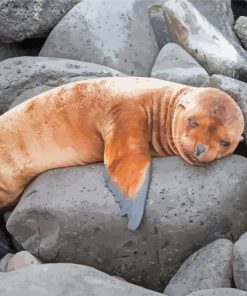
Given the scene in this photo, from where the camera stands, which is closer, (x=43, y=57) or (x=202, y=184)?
(x=202, y=184)

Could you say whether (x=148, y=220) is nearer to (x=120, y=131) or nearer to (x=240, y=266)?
(x=120, y=131)

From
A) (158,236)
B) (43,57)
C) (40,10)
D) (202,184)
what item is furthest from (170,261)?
(40,10)

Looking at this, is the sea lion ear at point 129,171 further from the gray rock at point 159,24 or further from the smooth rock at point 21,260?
the gray rock at point 159,24

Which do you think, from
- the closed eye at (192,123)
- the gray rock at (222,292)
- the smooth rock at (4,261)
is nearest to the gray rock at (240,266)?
the gray rock at (222,292)

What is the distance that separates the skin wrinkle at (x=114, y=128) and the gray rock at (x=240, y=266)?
0.59m

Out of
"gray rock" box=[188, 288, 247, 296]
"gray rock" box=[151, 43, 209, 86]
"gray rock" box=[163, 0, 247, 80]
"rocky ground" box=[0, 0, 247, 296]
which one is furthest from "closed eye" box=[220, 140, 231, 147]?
"gray rock" box=[163, 0, 247, 80]

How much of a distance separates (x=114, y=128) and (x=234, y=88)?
0.72 metres

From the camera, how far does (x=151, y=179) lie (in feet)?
14.0

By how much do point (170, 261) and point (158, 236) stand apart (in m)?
0.15

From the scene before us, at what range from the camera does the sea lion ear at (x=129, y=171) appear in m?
4.12

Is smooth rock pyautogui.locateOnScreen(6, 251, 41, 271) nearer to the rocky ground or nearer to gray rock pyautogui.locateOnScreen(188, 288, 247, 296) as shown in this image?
the rocky ground

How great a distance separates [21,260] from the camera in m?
4.28

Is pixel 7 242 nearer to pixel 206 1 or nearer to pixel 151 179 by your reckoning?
pixel 151 179

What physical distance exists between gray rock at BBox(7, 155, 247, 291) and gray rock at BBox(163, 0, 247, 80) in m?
1.47
